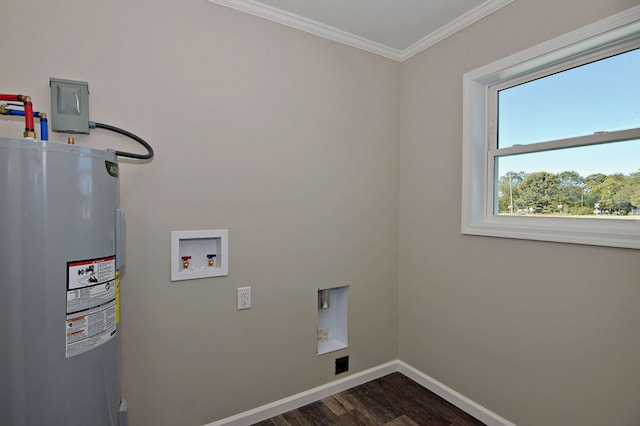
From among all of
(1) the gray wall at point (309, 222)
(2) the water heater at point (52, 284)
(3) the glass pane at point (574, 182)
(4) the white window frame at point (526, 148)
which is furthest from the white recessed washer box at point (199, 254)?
(3) the glass pane at point (574, 182)

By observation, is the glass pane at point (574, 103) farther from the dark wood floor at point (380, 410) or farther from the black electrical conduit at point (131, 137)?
the black electrical conduit at point (131, 137)

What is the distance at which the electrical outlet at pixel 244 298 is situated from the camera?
1.83 meters

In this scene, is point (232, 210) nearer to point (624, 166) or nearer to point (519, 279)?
point (519, 279)

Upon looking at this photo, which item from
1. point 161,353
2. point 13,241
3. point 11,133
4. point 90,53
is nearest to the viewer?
point 13,241

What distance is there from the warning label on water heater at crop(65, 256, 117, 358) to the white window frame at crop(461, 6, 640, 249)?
1926 millimetres

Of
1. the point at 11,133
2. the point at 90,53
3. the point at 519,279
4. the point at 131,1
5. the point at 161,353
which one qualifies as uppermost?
the point at 131,1

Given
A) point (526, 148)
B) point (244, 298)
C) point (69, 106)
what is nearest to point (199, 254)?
point (244, 298)

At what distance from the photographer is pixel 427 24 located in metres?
2.04

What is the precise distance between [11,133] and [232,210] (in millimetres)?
995

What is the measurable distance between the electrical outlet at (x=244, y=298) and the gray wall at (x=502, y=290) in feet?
4.09

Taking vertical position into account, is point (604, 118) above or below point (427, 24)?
below

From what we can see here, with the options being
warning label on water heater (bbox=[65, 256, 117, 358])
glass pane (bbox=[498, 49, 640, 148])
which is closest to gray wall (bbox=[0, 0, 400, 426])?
warning label on water heater (bbox=[65, 256, 117, 358])

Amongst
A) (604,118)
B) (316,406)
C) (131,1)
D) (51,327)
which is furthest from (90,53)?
(604,118)

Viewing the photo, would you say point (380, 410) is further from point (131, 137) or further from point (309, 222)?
point (131, 137)
